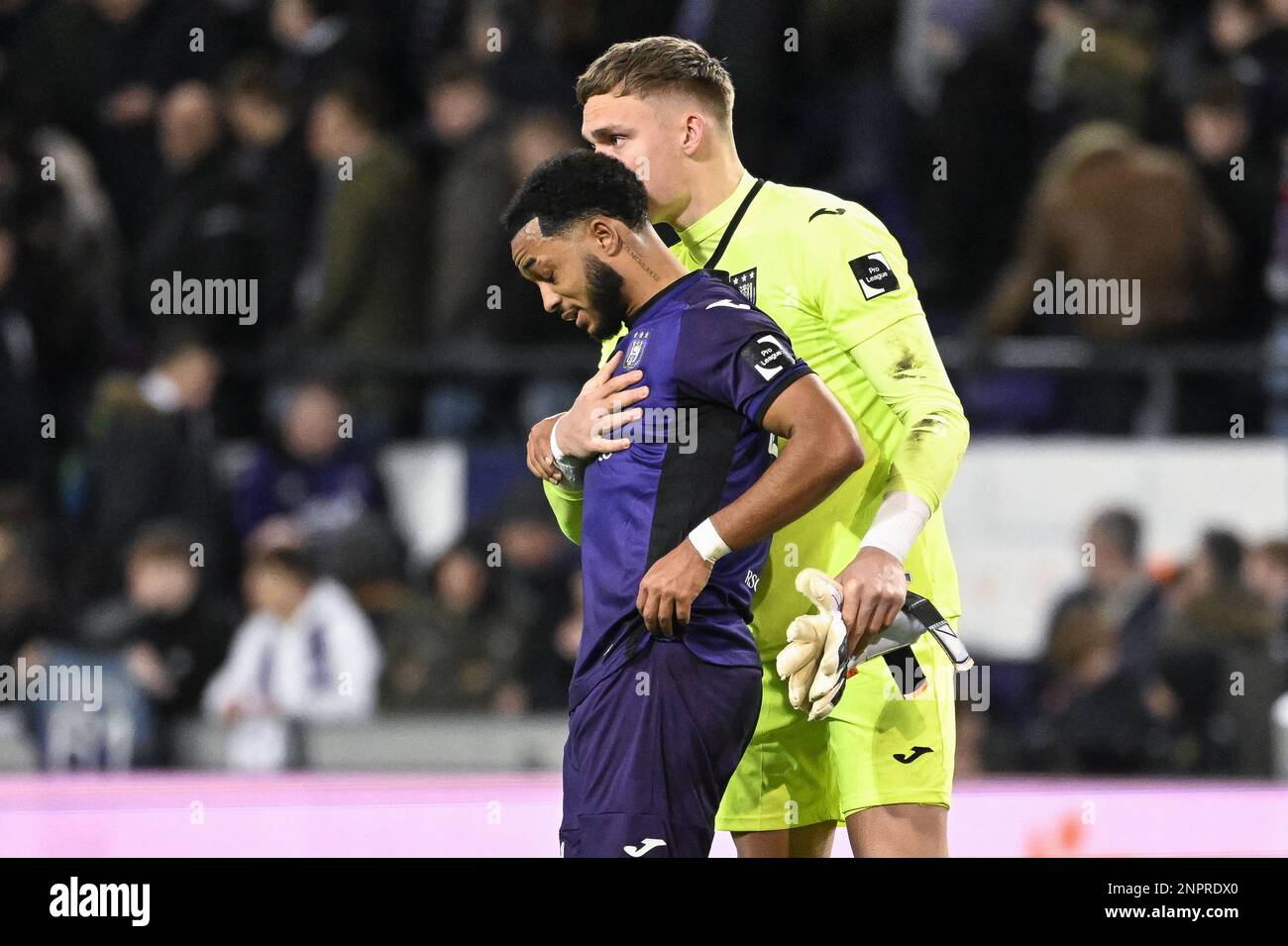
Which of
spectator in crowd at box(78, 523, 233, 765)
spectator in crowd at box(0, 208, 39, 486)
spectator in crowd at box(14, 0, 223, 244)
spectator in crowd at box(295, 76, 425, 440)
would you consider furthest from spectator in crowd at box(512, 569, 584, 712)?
spectator in crowd at box(14, 0, 223, 244)

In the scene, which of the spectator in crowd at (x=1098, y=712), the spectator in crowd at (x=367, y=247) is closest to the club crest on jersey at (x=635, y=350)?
the spectator in crowd at (x=1098, y=712)

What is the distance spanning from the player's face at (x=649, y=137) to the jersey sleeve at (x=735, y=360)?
1.84 feet

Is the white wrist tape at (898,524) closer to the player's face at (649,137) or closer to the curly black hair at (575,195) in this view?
the curly black hair at (575,195)

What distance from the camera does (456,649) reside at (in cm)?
868

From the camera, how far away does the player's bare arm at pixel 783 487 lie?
12.3 ft

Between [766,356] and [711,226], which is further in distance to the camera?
[711,226]

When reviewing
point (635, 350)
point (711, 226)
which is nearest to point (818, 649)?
point (635, 350)

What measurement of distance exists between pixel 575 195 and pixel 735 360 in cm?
45

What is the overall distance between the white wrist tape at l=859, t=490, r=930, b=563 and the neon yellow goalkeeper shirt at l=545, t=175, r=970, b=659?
13cm

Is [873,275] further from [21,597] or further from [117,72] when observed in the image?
[117,72]

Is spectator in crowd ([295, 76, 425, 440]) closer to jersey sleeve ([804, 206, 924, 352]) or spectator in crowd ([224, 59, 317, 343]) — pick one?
spectator in crowd ([224, 59, 317, 343])
